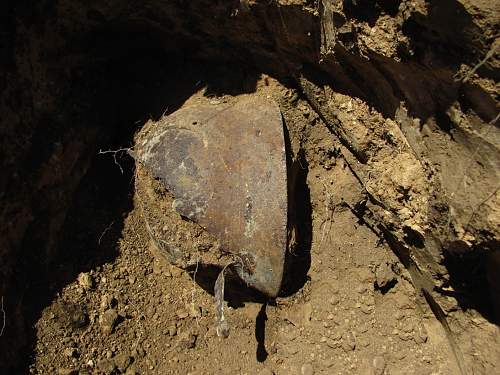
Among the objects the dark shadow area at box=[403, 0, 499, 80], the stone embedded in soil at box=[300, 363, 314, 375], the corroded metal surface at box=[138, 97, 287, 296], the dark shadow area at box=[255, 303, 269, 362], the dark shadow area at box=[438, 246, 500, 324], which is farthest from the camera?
the dark shadow area at box=[255, 303, 269, 362]

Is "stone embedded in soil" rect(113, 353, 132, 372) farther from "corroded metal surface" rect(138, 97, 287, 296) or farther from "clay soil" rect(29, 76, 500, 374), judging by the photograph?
"corroded metal surface" rect(138, 97, 287, 296)

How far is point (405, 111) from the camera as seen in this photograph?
2.41 metres

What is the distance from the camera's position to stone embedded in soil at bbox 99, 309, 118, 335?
9.75ft

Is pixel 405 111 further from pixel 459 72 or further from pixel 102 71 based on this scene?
pixel 102 71

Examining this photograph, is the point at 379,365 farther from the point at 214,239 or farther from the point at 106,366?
the point at 106,366

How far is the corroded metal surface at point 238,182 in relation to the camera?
2576 millimetres

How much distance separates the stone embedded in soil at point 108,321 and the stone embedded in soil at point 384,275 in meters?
1.69

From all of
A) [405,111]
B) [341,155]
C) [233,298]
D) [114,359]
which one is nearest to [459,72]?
[405,111]

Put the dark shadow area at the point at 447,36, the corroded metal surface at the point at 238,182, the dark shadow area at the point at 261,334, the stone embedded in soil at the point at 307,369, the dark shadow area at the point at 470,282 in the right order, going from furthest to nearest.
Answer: the dark shadow area at the point at 261,334 < the stone embedded in soil at the point at 307,369 < the corroded metal surface at the point at 238,182 < the dark shadow area at the point at 470,282 < the dark shadow area at the point at 447,36

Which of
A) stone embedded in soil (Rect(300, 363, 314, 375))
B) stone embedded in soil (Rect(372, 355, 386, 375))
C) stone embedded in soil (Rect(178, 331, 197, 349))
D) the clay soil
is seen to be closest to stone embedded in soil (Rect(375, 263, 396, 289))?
the clay soil

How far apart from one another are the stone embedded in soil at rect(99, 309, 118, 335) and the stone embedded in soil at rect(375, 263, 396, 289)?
1692mm

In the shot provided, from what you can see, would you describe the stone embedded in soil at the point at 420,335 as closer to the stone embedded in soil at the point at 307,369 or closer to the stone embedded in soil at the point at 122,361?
the stone embedded in soil at the point at 307,369

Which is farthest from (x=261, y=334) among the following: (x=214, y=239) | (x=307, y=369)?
(x=214, y=239)

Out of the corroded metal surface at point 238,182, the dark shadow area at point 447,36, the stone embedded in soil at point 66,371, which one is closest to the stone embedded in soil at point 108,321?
the stone embedded in soil at point 66,371
